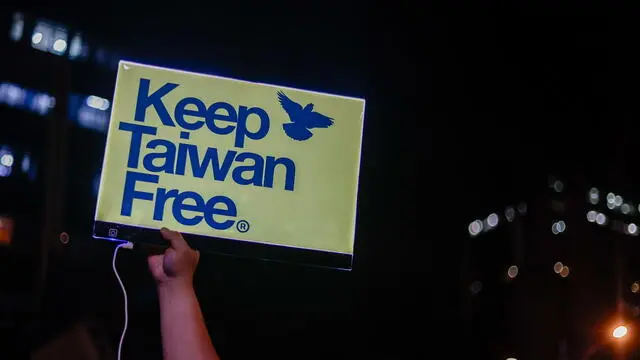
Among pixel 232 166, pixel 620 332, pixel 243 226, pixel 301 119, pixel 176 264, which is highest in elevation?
pixel 301 119

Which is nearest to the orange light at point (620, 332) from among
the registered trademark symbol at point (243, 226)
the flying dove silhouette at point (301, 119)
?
the flying dove silhouette at point (301, 119)

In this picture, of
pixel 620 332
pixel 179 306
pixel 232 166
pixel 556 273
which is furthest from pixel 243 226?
pixel 556 273

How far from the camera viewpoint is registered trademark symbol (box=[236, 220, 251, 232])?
2.05 meters

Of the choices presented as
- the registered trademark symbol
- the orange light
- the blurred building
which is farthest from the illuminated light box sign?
the blurred building

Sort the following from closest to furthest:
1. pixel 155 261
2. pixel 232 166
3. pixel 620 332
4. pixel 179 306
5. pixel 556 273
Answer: pixel 179 306
pixel 155 261
pixel 232 166
pixel 620 332
pixel 556 273

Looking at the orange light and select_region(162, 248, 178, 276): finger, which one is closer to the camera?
select_region(162, 248, 178, 276): finger

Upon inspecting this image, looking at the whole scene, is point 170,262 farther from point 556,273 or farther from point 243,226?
point 556,273

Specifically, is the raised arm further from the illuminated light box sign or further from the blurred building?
the blurred building

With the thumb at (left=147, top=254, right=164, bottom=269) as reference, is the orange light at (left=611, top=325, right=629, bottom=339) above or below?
below

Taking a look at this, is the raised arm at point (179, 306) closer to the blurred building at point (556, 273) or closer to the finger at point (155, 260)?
the finger at point (155, 260)

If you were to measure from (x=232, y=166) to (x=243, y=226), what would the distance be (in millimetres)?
198

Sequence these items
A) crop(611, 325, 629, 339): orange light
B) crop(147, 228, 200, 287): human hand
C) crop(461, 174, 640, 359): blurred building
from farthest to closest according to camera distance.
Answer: crop(461, 174, 640, 359): blurred building → crop(611, 325, 629, 339): orange light → crop(147, 228, 200, 287): human hand

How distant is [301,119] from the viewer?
2.16 m

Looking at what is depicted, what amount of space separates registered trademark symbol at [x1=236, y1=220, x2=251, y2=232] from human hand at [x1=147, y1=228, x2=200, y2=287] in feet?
0.52
